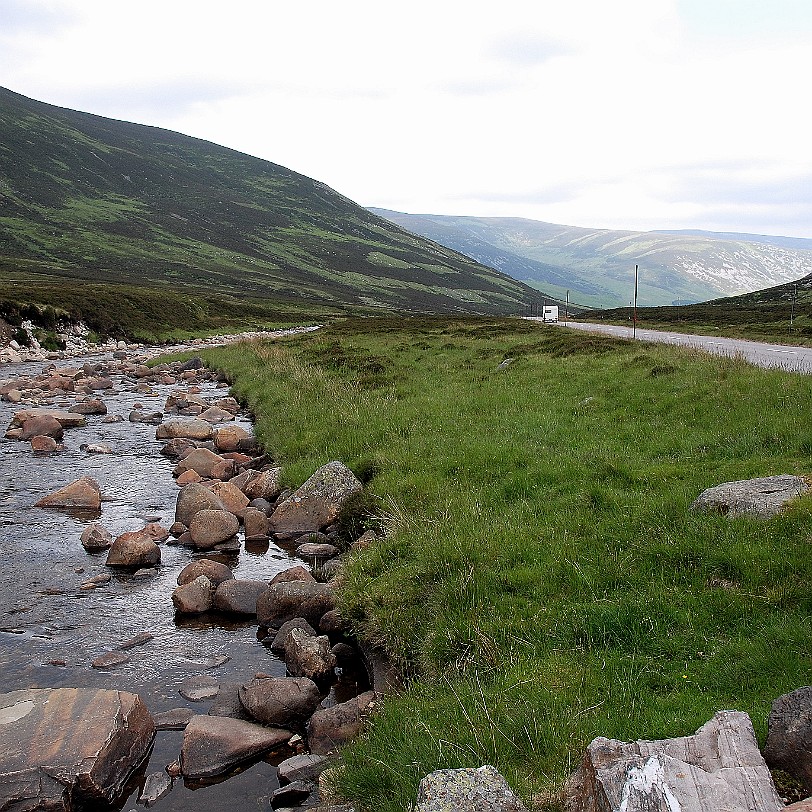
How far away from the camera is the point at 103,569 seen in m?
12.4

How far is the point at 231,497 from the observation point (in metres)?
15.6

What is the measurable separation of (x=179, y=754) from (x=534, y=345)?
31116 mm

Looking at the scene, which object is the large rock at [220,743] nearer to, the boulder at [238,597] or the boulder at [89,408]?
the boulder at [238,597]

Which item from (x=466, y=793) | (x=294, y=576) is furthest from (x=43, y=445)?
(x=466, y=793)

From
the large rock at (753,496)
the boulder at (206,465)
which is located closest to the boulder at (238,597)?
the large rock at (753,496)

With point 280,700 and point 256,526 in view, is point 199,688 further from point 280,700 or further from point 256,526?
point 256,526

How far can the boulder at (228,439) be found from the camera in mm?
21281

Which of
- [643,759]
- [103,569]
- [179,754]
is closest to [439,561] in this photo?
[179,754]

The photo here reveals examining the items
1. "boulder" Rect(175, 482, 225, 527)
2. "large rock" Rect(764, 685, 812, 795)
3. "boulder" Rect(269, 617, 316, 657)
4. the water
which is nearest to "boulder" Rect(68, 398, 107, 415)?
the water

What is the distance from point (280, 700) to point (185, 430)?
15.9m

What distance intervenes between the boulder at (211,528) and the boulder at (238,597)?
2.69 m

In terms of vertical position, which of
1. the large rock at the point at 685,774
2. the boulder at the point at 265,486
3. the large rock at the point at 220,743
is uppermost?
the large rock at the point at 685,774

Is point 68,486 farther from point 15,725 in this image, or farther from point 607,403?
point 607,403

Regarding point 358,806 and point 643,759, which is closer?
point 643,759
